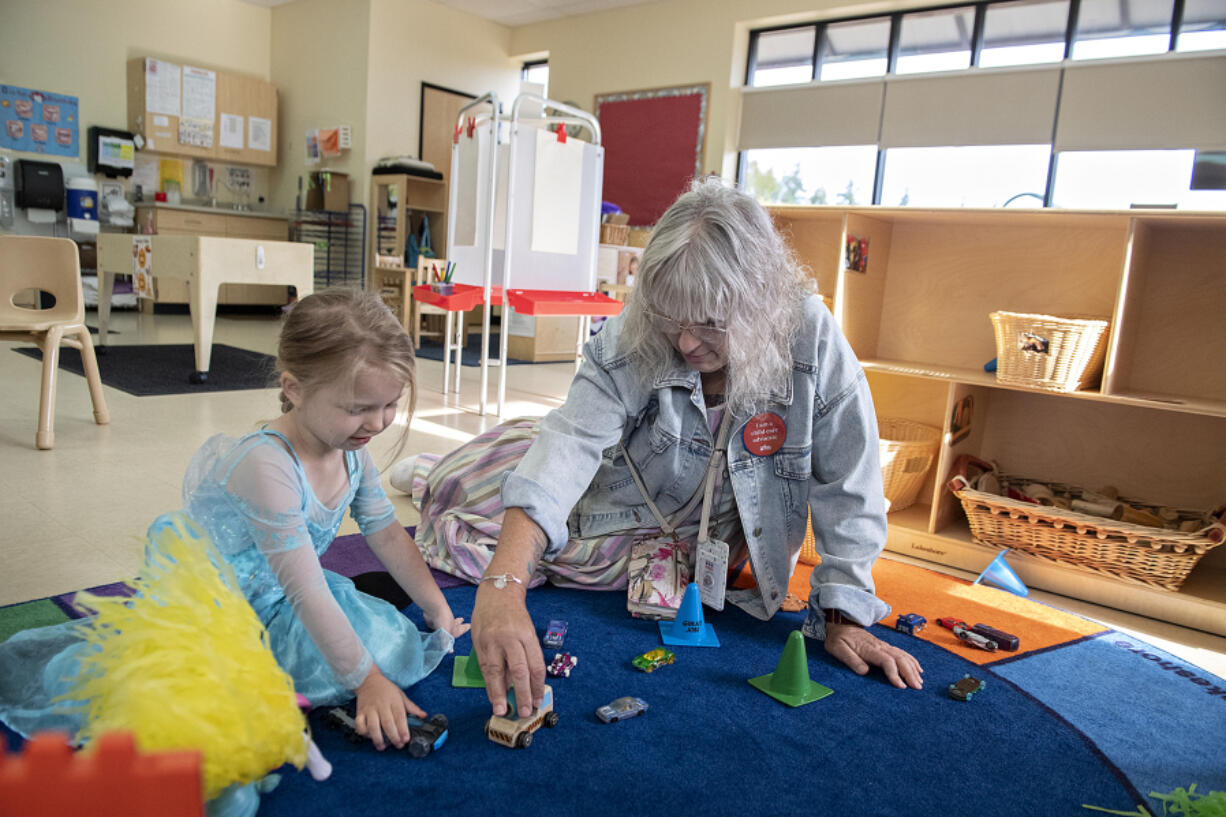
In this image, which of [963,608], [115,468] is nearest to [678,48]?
[115,468]

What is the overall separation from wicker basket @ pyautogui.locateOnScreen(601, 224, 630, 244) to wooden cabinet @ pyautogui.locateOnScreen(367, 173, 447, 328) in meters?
1.73

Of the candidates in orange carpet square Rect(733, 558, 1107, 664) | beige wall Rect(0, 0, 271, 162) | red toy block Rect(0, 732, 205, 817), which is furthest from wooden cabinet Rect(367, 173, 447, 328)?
red toy block Rect(0, 732, 205, 817)

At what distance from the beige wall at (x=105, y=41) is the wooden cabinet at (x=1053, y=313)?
6.51 meters

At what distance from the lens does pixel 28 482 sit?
2.21 meters

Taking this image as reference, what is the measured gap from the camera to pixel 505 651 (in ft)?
3.51

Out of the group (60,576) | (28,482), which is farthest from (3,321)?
(60,576)

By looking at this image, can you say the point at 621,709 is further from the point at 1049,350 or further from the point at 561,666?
the point at 1049,350

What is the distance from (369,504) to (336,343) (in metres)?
0.31

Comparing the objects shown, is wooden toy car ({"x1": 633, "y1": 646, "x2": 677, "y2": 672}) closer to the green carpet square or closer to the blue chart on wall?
the green carpet square

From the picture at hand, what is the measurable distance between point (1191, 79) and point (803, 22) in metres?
2.55

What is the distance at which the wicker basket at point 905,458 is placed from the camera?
7.39 feet

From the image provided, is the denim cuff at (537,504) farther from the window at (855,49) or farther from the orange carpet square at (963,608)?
the window at (855,49)

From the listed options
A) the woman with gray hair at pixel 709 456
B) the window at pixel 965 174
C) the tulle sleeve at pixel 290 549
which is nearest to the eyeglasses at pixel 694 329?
the woman with gray hair at pixel 709 456

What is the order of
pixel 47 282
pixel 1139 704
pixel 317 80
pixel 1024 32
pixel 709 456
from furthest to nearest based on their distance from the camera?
pixel 317 80 < pixel 1024 32 < pixel 47 282 < pixel 709 456 < pixel 1139 704
